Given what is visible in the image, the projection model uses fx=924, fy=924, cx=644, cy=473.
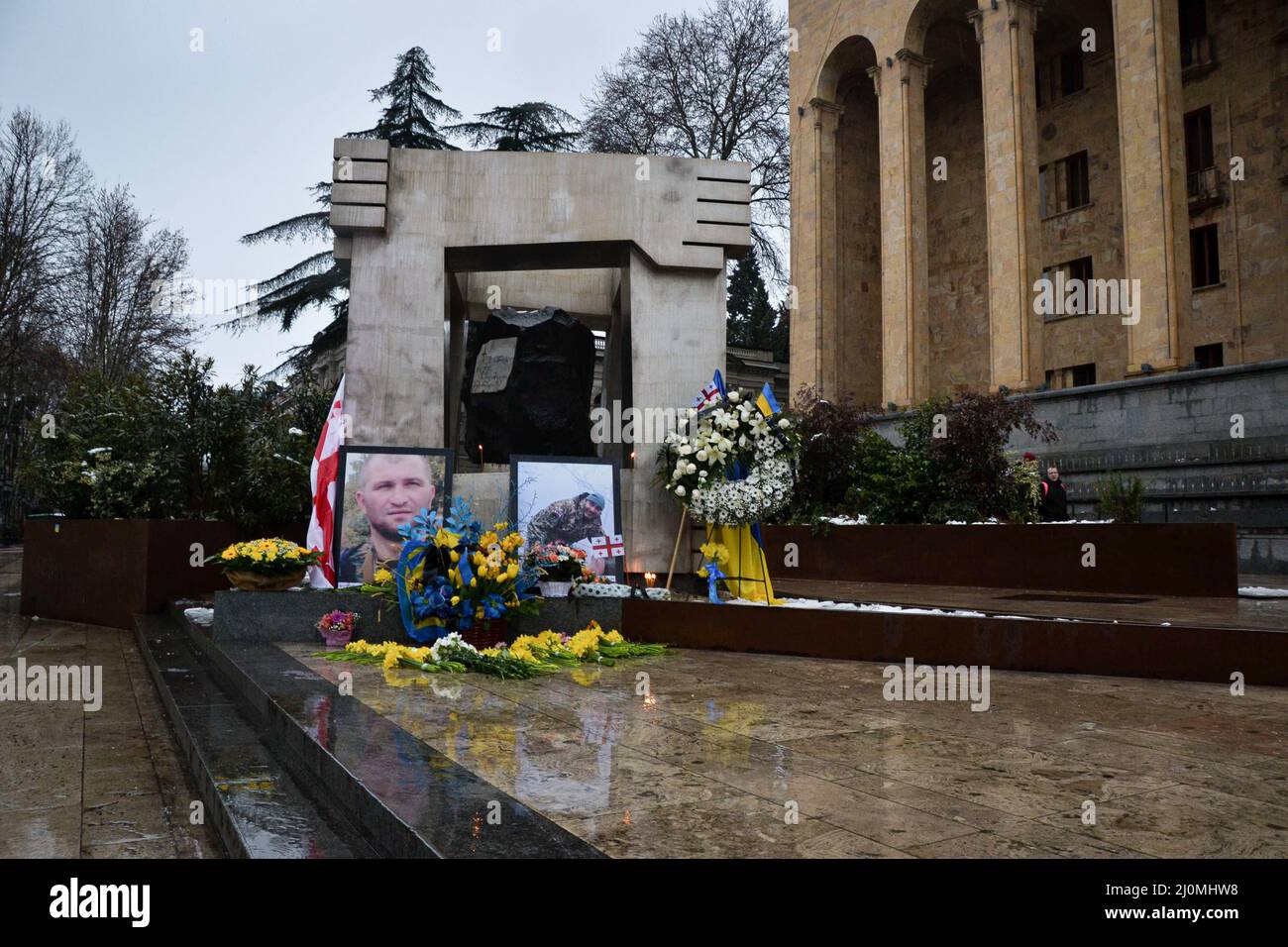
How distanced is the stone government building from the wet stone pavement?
1671cm

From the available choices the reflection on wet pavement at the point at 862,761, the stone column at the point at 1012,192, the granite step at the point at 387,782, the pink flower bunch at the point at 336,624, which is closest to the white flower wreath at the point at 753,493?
the reflection on wet pavement at the point at 862,761

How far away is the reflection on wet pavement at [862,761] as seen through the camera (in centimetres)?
320

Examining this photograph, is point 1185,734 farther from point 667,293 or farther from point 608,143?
point 608,143

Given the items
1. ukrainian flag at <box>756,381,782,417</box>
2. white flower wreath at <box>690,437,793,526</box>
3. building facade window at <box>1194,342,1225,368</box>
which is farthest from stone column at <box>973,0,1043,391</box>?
white flower wreath at <box>690,437,793,526</box>

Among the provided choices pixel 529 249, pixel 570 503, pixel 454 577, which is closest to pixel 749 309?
pixel 529 249

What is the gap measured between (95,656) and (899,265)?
76.6 ft

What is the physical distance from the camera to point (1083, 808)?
3.47 metres

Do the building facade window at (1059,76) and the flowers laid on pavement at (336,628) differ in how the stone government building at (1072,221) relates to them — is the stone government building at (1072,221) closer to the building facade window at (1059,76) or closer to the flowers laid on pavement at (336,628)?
the building facade window at (1059,76)

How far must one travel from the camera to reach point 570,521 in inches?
373

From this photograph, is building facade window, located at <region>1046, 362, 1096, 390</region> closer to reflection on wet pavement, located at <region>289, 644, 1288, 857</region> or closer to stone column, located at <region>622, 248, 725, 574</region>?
stone column, located at <region>622, 248, 725, 574</region>

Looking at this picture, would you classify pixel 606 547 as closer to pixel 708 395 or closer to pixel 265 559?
pixel 708 395

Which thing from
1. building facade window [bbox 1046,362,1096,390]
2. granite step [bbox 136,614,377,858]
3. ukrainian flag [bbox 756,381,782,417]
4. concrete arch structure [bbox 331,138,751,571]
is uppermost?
building facade window [bbox 1046,362,1096,390]

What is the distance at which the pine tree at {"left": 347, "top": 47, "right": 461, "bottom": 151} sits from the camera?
30.1m

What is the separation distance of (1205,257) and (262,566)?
26.8 metres
